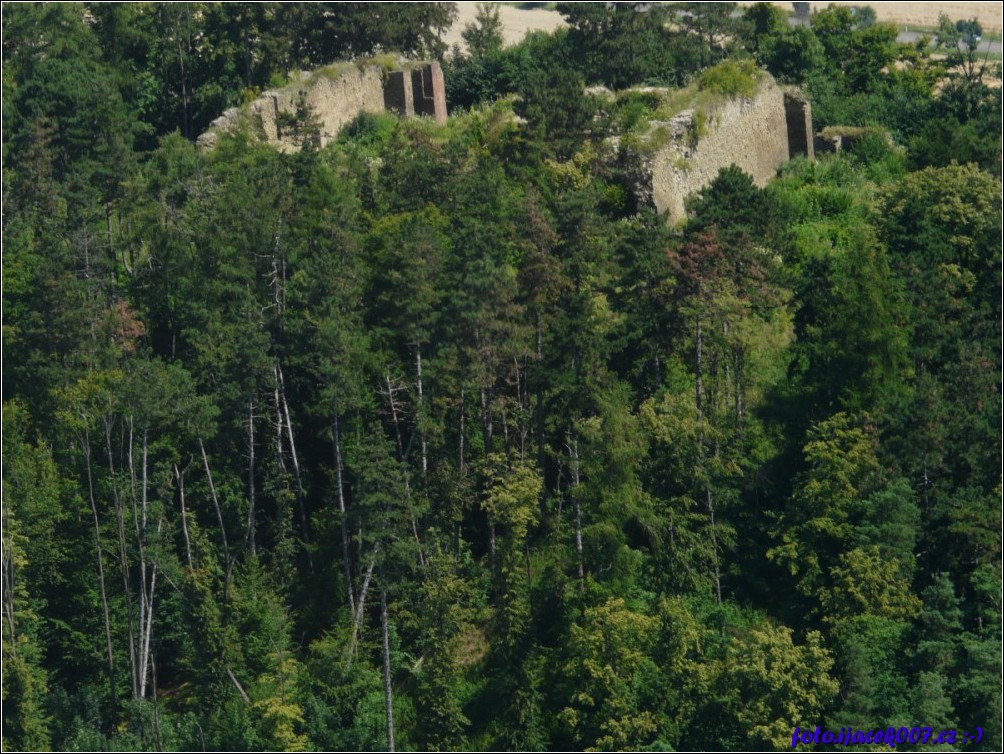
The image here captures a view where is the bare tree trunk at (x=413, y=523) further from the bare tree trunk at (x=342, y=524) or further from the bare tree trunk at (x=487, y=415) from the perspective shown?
the bare tree trunk at (x=487, y=415)

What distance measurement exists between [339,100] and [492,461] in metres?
17.6

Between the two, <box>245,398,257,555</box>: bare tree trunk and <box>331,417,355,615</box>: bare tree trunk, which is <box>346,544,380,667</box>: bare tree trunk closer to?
<box>331,417,355,615</box>: bare tree trunk

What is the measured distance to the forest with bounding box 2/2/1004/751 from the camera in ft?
133

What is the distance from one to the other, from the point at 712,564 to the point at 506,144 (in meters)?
13.5

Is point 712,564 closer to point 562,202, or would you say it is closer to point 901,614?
point 901,614

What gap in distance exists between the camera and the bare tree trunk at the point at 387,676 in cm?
4034

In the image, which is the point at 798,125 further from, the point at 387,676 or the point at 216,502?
the point at 387,676

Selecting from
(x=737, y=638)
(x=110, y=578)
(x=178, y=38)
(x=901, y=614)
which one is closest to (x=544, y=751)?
(x=737, y=638)

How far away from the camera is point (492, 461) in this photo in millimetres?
43562

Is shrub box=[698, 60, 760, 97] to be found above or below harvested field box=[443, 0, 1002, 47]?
below

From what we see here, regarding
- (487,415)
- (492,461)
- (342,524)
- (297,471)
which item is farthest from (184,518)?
(487,415)

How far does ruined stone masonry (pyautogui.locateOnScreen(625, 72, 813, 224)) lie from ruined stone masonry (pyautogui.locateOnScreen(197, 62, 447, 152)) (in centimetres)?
829

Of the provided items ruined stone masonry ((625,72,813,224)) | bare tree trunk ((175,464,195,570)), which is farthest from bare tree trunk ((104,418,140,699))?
ruined stone masonry ((625,72,813,224))

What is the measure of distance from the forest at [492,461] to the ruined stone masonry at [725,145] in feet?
3.81
